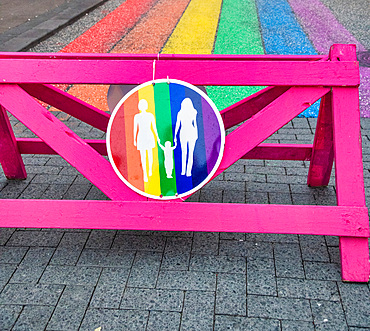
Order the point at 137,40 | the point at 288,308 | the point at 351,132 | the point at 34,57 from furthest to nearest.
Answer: the point at 137,40 < the point at 34,57 < the point at 351,132 < the point at 288,308

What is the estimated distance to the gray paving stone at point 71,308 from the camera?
2.50 metres

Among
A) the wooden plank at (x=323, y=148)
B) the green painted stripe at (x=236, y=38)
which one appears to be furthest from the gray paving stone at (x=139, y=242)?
the green painted stripe at (x=236, y=38)

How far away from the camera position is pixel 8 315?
257cm

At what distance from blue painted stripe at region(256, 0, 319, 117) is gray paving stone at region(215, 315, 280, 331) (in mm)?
3414

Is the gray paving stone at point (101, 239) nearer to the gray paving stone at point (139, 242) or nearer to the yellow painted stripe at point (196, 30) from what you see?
the gray paving stone at point (139, 242)

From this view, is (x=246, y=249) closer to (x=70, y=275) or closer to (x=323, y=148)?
(x=323, y=148)

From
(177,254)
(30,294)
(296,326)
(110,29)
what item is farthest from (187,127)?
(110,29)

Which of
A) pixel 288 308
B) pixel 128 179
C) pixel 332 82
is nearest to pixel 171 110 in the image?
pixel 128 179

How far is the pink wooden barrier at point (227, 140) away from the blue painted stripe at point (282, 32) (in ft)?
8.96

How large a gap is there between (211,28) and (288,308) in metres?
7.50

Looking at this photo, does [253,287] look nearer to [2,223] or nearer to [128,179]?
[128,179]

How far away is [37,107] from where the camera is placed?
2.83m

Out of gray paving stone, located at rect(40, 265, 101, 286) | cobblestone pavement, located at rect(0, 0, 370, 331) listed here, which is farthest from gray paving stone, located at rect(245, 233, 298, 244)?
gray paving stone, located at rect(40, 265, 101, 286)

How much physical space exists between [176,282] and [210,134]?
3.19 ft
